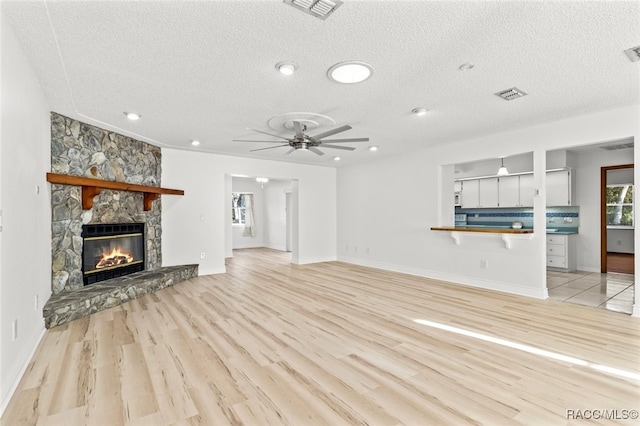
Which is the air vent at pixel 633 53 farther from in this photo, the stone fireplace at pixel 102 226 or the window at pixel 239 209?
the window at pixel 239 209

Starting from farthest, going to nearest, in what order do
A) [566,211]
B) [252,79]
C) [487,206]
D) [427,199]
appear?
[487,206] < [566,211] < [427,199] < [252,79]

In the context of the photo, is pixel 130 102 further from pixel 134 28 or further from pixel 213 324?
pixel 213 324

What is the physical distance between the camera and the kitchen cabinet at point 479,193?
23.9ft

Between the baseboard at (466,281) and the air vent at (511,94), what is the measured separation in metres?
2.84

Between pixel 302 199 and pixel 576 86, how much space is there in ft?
18.4

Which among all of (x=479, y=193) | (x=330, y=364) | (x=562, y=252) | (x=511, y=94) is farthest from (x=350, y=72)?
(x=562, y=252)

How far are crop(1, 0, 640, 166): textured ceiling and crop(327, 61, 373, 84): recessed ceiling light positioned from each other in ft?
0.28

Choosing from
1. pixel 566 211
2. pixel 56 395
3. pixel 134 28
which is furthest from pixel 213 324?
pixel 566 211

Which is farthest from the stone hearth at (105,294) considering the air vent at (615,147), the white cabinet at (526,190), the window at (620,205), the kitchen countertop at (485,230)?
the window at (620,205)

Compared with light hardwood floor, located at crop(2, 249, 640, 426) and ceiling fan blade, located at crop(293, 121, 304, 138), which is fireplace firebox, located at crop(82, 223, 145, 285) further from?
ceiling fan blade, located at crop(293, 121, 304, 138)

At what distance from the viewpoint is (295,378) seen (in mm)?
2270

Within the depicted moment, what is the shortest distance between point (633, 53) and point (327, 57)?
2472 mm

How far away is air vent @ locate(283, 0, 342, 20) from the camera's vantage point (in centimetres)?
182

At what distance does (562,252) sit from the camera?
6316 millimetres
